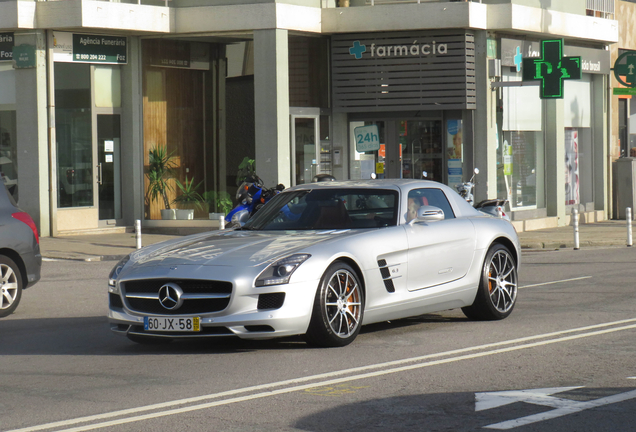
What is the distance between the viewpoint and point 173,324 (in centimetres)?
773

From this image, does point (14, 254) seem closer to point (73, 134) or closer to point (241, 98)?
point (73, 134)

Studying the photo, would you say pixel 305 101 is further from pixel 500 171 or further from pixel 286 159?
pixel 500 171

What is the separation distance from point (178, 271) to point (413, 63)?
628 inches

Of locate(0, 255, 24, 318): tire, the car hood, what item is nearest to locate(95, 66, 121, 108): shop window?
locate(0, 255, 24, 318): tire

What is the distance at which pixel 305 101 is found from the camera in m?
22.9

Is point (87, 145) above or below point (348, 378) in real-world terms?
above

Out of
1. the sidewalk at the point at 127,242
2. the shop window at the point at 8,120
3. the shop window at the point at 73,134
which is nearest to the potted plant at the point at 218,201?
the sidewalk at the point at 127,242

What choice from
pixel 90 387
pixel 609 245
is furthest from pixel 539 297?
pixel 609 245

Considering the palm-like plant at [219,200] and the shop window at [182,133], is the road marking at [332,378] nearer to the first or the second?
the palm-like plant at [219,200]

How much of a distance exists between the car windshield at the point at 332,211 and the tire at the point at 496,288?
1.29 metres

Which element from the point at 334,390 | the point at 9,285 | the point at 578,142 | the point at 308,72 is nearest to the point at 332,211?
the point at 334,390

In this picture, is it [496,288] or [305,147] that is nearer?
[496,288]

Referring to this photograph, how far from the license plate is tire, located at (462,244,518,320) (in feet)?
10.4

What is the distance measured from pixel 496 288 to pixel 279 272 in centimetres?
294
